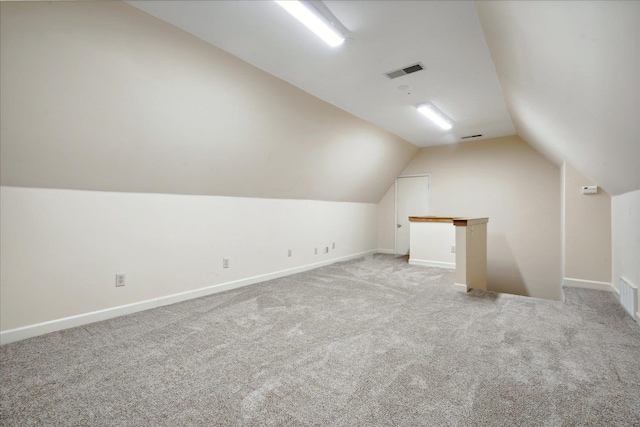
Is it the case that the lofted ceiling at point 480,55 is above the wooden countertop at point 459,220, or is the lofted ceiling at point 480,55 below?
above

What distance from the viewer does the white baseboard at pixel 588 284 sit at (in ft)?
14.0

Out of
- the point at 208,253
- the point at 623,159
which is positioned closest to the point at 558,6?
the point at 623,159

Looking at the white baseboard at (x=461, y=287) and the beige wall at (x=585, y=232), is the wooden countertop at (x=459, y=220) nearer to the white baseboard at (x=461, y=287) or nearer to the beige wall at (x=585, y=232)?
the white baseboard at (x=461, y=287)

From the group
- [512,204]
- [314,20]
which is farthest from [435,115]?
[314,20]

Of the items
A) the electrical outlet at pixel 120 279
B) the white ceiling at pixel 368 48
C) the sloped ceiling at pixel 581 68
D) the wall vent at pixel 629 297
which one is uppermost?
the white ceiling at pixel 368 48

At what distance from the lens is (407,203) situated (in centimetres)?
784

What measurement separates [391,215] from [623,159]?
5541 mm

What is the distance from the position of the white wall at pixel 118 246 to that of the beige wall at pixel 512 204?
453cm

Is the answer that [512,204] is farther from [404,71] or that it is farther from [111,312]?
[111,312]

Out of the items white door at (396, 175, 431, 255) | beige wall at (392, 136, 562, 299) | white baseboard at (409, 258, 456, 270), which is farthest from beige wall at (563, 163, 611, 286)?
white door at (396, 175, 431, 255)

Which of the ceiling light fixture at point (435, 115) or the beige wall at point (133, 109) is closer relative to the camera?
the beige wall at point (133, 109)

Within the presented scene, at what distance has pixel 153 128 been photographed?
3.02 meters

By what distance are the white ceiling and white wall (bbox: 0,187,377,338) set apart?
6.47 ft

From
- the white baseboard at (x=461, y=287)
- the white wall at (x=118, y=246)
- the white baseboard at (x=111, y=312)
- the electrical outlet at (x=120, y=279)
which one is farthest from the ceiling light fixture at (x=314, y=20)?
the white baseboard at (x=461, y=287)
